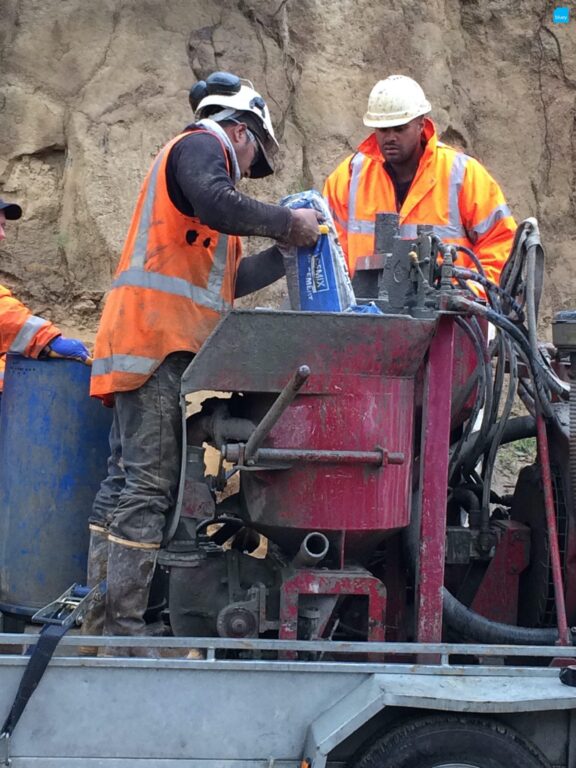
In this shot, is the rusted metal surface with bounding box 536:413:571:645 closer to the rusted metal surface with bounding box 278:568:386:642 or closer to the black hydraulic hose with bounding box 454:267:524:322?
the black hydraulic hose with bounding box 454:267:524:322

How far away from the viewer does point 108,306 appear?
3.40m

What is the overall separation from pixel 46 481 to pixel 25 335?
0.55 meters

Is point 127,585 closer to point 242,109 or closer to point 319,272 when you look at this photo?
point 319,272

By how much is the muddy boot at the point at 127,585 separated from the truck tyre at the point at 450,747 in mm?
843

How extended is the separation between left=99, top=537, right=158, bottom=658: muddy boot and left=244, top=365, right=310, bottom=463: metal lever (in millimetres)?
546

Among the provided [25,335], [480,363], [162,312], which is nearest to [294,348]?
[162,312]

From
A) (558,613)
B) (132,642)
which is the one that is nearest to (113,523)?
(132,642)

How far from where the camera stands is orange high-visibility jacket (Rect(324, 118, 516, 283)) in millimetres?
4137

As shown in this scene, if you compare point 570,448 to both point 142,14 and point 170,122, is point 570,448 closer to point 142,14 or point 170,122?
point 170,122

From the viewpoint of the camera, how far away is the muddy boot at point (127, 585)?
3.22 metres

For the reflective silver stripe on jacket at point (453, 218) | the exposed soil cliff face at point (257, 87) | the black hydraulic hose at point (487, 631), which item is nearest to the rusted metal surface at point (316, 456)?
the black hydraulic hose at point (487, 631)

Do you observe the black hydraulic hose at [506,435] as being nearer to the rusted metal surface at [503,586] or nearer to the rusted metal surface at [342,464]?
the rusted metal surface at [503,586]

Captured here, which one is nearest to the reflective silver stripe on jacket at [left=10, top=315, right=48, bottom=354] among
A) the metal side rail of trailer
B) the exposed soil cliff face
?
the metal side rail of trailer

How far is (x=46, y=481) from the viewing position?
3633 mm
